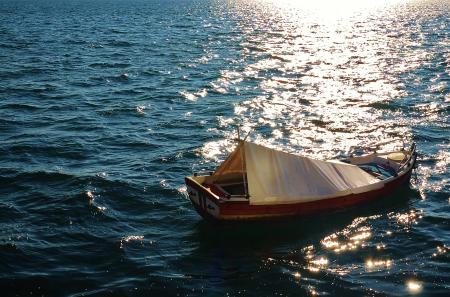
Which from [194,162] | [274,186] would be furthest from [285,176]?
[194,162]

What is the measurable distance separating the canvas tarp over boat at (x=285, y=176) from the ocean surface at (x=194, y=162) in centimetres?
147

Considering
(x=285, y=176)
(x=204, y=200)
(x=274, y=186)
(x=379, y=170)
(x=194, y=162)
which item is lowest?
(x=194, y=162)

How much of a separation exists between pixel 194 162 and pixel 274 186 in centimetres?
993

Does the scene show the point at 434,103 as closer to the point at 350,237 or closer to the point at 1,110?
the point at 350,237

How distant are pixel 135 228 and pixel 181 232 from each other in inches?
90.5

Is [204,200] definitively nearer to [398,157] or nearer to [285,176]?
[285,176]

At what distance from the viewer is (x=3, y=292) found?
2084cm

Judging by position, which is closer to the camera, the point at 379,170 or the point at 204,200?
the point at 204,200

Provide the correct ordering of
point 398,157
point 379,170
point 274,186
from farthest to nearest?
1. point 398,157
2. point 379,170
3. point 274,186

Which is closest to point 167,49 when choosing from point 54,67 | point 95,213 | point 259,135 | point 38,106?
point 54,67

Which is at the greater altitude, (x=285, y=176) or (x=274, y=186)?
(x=285, y=176)

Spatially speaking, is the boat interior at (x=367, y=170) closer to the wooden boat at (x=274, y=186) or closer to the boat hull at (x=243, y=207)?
the wooden boat at (x=274, y=186)

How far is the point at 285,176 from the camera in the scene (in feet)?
87.2

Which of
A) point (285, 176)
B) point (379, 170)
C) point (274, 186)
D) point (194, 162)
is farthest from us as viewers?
point (194, 162)
